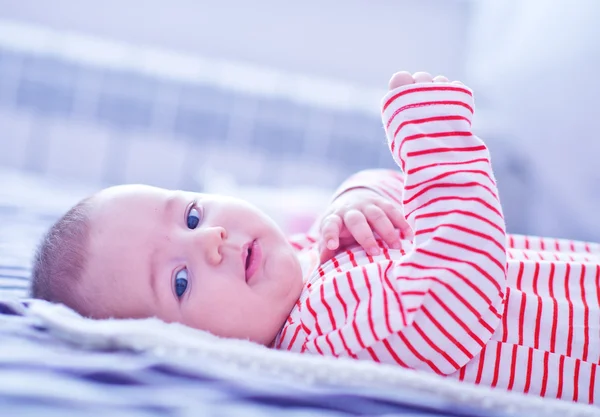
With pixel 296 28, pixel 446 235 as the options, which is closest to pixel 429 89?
pixel 446 235

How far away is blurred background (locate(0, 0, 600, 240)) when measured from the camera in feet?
6.55

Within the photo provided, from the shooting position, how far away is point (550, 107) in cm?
175

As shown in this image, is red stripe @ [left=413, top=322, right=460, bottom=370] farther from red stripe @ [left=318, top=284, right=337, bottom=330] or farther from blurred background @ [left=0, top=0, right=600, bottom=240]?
blurred background @ [left=0, top=0, right=600, bottom=240]

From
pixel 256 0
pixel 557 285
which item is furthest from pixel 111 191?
pixel 256 0

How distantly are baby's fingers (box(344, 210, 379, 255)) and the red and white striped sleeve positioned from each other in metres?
0.06

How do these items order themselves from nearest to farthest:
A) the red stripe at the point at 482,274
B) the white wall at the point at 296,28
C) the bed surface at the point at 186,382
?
the bed surface at the point at 186,382
the red stripe at the point at 482,274
the white wall at the point at 296,28

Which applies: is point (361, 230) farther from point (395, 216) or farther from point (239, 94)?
point (239, 94)

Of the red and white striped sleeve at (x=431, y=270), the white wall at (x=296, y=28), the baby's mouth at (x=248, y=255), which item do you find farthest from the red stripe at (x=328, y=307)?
the white wall at (x=296, y=28)

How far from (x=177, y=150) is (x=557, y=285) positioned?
5.30 feet

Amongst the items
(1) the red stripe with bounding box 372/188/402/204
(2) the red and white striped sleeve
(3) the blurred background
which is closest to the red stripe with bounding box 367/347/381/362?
(2) the red and white striped sleeve

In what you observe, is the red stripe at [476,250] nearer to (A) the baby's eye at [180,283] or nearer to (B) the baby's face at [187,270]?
(B) the baby's face at [187,270]

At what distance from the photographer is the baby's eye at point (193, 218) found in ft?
2.68

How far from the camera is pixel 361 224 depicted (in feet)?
2.78

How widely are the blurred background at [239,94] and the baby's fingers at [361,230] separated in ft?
3.30
